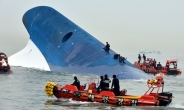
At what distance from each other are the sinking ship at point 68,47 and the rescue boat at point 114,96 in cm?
1778

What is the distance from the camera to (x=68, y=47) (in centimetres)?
6831

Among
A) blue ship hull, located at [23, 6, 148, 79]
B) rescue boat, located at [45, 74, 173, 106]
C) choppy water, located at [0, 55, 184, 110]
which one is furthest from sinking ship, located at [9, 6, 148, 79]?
rescue boat, located at [45, 74, 173, 106]

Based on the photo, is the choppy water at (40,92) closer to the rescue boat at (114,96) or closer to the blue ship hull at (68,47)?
the rescue boat at (114,96)

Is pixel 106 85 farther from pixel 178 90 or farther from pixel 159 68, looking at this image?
pixel 159 68

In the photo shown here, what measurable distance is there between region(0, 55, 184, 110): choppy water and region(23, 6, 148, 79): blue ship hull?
213 centimetres

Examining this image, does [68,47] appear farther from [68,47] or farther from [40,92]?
[40,92]

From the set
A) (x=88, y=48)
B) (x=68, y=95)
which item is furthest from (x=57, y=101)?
(x=88, y=48)

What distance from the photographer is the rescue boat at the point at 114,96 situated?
3384cm

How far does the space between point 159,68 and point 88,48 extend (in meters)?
14.6

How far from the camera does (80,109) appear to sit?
33438mm

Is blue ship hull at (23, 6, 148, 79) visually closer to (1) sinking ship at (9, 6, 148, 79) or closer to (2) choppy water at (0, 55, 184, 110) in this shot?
(1) sinking ship at (9, 6, 148, 79)

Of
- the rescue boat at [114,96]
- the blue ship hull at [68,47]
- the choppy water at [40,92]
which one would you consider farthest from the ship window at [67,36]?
the rescue boat at [114,96]

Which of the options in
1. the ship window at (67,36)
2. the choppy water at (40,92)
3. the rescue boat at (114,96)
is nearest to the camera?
the rescue boat at (114,96)

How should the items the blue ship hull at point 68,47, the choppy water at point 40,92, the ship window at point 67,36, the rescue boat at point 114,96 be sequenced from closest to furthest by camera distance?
the rescue boat at point 114,96 < the choppy water at point 40,92 < the blue ship hull at point 68,47 < the ship window at point 67,36
